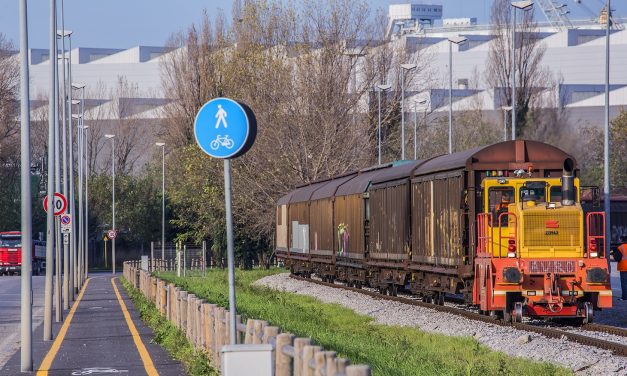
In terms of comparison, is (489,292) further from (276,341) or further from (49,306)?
(276,341)

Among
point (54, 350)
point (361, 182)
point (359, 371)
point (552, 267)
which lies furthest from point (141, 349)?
point (361, 182)

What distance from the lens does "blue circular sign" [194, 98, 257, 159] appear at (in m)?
12.6

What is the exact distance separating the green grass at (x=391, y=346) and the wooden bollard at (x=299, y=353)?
11.3 ft

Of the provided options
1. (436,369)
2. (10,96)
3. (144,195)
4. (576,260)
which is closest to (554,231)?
(576,260)

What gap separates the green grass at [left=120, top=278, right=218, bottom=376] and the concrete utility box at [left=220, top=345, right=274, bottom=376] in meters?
4.58

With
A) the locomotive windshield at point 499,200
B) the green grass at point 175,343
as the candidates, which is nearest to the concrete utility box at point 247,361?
the green grass at point 175,343

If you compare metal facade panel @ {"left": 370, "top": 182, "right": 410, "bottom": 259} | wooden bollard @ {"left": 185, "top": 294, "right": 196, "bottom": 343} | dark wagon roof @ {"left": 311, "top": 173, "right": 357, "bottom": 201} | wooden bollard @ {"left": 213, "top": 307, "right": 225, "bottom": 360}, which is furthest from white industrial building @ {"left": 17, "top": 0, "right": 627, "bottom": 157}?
wooden bollard @ {"left": 213, "top": 307, "right": 225, "bottom": 360}

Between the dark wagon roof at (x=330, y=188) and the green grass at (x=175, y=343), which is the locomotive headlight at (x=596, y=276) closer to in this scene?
the green grass at (x=175, y=343)

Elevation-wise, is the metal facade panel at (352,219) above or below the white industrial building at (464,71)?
below

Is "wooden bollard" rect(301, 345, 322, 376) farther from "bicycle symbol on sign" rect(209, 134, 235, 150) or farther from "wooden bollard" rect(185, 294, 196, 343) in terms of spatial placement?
"wooden bollard" rect(185, 294, 196, 343)

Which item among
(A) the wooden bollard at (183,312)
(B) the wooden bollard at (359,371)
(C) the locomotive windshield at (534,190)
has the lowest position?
(A) the wooden bollard at (183,312)

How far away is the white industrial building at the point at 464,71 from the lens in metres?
104

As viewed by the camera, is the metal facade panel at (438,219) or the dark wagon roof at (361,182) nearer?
the metal facade panel at (438,219)

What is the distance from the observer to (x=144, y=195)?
104125 millimetres
